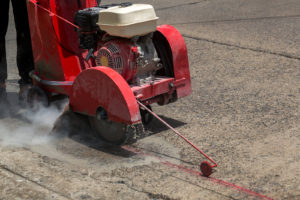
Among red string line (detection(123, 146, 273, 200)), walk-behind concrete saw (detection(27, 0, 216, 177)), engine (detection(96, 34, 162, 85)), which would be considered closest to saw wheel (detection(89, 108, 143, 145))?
walk-behind concrete saw (detection(27, 0, 216, 177))

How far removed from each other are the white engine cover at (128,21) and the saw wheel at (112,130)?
2.22 feet

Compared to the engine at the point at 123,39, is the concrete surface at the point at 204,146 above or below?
below

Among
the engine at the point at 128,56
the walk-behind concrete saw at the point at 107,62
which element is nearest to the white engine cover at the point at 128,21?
the walk-behind concrete saw at the point at 107,62

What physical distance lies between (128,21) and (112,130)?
0.93 m

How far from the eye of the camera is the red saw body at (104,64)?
168 inches

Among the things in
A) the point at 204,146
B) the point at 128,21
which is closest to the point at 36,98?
the point at 128,21

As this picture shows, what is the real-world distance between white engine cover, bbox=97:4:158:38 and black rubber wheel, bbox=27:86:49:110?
3.75 feet

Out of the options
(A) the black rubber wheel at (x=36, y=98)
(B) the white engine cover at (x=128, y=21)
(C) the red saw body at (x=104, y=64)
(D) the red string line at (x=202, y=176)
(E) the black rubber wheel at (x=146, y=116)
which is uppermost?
(B) the white engine cover at (x=128, y=21)

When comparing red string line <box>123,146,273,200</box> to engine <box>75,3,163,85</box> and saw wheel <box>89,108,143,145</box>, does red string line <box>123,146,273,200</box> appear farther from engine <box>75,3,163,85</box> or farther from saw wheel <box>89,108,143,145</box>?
engine <box>75,3,163,85</box>

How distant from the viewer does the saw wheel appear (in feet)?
14.1

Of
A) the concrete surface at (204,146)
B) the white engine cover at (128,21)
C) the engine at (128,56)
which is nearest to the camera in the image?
the concrete surface at (204,146)

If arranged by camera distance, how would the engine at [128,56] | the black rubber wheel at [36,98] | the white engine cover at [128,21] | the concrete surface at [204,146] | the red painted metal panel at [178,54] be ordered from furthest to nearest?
the black rubber wheel at [36,98], the red painted metal panel at [178,54], the engine at [128,56], the white engine cover at [128,21], the concrete surface at [204,146]

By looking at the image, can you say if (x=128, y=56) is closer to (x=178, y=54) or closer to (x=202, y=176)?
(x=178, y=54)

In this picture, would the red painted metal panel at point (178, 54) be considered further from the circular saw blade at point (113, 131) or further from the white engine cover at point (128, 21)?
the circular saw blade at point (113, 131)
